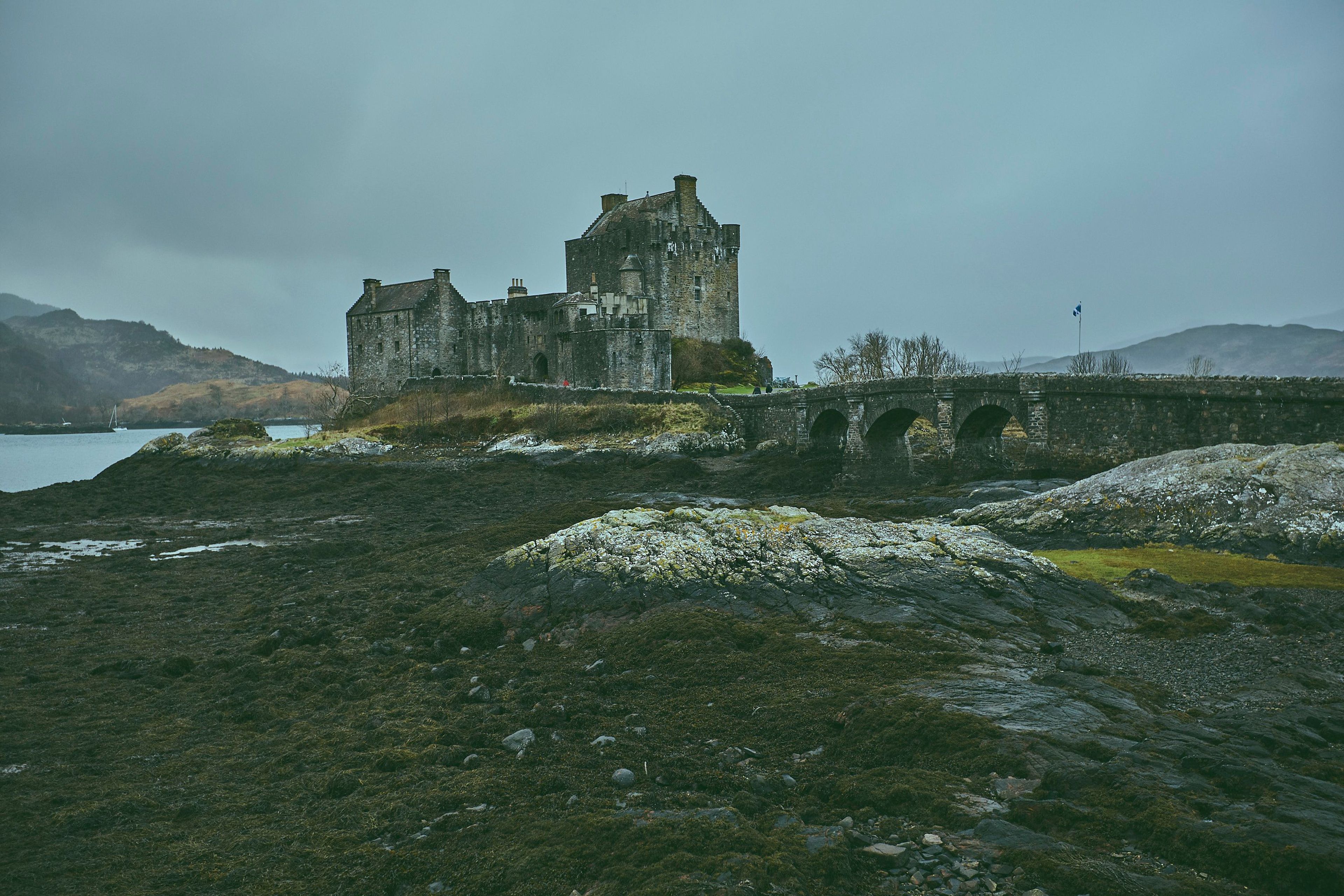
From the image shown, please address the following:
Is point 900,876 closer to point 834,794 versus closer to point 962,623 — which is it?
point 834,794

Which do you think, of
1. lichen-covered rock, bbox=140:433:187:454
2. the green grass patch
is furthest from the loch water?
the green grass patch

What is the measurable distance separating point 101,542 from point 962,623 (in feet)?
88.8

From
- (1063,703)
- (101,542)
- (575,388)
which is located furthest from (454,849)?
(575,388)

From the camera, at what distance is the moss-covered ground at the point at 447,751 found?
7.39 metres

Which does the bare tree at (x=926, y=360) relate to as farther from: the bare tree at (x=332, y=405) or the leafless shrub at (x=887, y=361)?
the bare tree at (x=332, y=405)

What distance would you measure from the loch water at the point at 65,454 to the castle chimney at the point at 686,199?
1208 inches

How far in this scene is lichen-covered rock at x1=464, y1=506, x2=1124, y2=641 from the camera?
14242mm

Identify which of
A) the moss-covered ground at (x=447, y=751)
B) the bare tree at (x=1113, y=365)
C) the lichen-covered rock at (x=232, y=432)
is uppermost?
the bare tree at (x=1113, y=365)

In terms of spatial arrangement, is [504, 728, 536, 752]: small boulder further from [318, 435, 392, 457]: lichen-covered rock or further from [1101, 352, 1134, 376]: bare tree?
[1101, 352, 1134, 376]: bare tree

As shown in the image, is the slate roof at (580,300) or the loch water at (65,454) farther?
the loch water at (65,454)

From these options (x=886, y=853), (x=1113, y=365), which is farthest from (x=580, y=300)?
(x=886, y=853)

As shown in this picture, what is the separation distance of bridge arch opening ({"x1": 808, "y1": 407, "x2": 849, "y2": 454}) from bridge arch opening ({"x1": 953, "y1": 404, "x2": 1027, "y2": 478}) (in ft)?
25.0

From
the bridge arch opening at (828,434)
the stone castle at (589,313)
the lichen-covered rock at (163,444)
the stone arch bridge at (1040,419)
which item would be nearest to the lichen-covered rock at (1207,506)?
the stone arch bridge at (1040,419)

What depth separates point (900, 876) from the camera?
6785 mm
